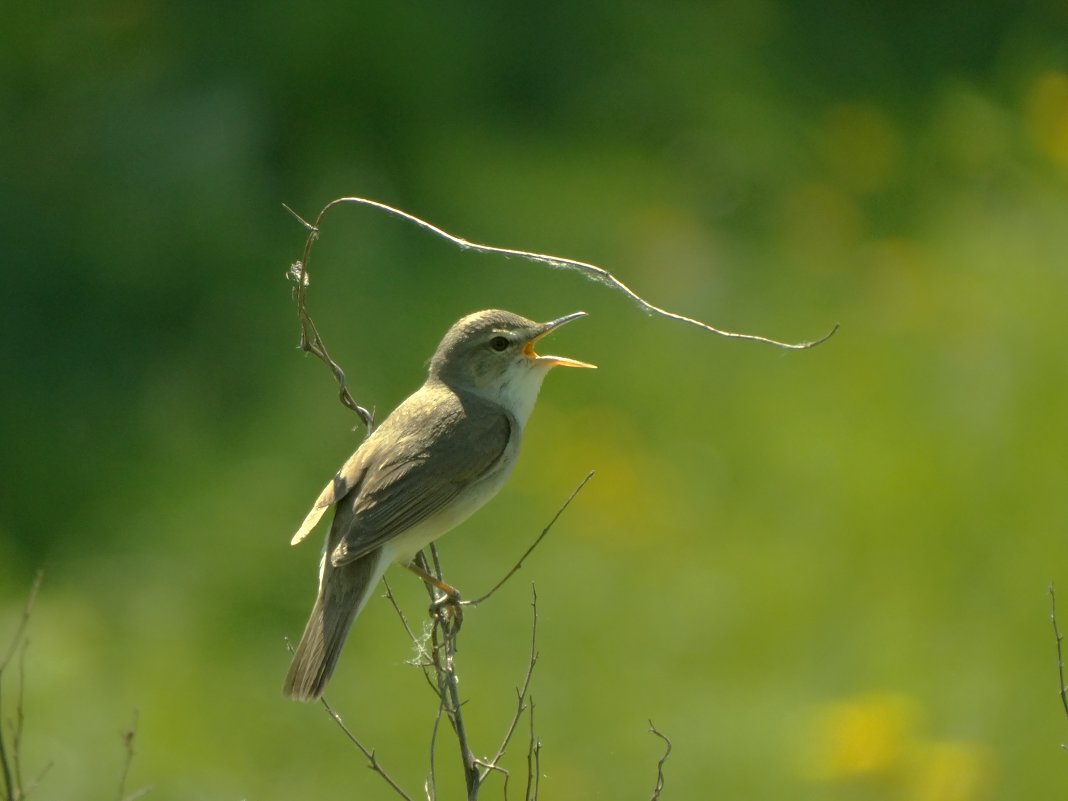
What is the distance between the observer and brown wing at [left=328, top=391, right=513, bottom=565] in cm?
430

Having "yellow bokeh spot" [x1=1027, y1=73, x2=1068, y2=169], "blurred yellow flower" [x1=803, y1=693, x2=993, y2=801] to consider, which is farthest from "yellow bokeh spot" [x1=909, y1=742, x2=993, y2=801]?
"yellow bokeh spot" [x1=1027, y1=73, x2=1068, y2=169]

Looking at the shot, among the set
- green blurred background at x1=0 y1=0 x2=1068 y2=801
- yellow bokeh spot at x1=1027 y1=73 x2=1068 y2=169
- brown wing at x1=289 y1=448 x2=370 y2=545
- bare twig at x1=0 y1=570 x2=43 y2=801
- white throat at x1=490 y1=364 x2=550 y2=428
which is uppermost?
yellow bokeh spot at x1=1027 y1=73 x2=1068 y2=169

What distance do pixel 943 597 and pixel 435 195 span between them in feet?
9.02

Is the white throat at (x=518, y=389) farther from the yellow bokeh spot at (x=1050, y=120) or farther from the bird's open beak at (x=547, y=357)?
the yellow bokeh spot at (x=1050, y=120)

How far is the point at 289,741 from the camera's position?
6.09 metres

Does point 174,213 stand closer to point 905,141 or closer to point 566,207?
point 566,207

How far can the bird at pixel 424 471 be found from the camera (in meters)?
4.25

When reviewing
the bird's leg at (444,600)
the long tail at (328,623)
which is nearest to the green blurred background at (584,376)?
the bird's leg at (444,600)

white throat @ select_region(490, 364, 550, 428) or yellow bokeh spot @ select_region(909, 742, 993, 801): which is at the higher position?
yellow bokeh spot @ select_region(909, 742, 993, 801)

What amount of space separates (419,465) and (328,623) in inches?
18.7

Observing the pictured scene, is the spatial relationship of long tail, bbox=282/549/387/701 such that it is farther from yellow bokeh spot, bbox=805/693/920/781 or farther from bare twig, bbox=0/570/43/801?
yellow bokeh spot, bbox=805/693/920/781

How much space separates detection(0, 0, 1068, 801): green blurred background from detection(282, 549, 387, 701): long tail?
177 cm

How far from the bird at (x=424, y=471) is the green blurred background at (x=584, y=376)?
1.73 metres

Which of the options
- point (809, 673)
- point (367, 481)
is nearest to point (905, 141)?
point (809, 673)
